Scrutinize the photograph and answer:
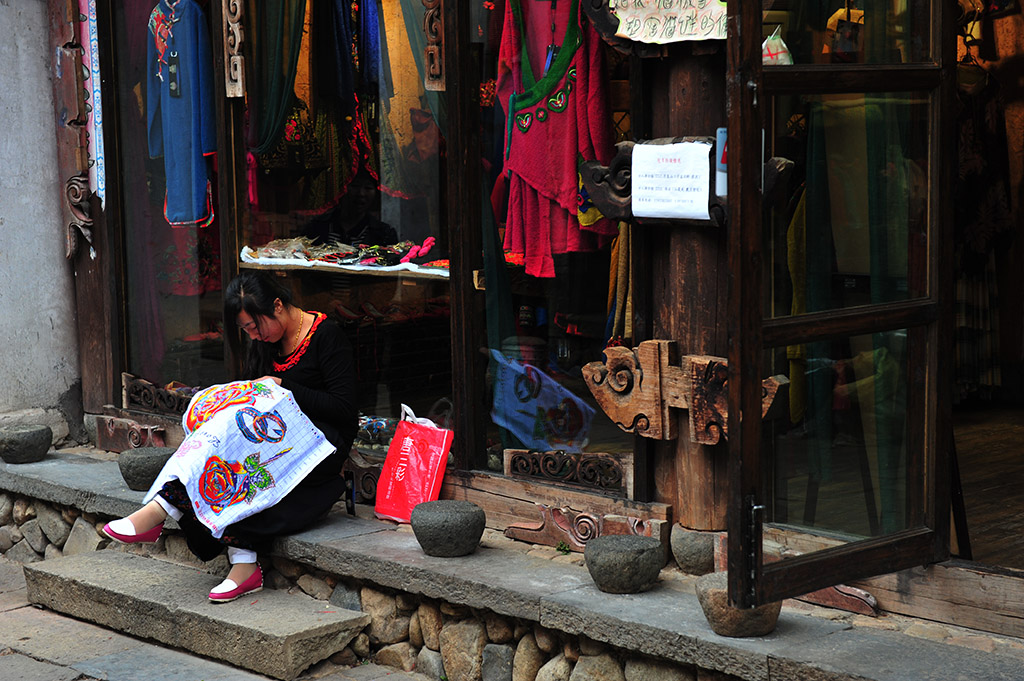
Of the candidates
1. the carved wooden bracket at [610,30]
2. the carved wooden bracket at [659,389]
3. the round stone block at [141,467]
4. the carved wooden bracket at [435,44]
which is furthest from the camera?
Answer: the round stone block at [141,467]

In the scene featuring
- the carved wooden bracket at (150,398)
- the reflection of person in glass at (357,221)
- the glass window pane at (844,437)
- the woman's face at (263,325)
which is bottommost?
the carved wooden bracket at (150,398)

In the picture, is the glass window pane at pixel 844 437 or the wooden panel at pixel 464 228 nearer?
the glass window pane at pixel 844 437

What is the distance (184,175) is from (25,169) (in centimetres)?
111

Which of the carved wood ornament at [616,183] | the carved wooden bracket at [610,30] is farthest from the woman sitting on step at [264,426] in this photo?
the carved wooden bracket at [610,30]

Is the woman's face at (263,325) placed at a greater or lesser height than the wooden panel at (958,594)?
greater

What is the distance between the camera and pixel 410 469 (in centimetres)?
570

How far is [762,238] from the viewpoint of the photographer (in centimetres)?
366

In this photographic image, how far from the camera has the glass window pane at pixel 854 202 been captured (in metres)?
4.02

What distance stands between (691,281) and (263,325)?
1944 mm

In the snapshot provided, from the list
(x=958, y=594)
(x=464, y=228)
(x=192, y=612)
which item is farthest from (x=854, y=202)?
(x=192, y=612)

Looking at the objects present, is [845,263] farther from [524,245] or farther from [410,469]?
[410,469]

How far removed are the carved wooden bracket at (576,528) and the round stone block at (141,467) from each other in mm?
2006

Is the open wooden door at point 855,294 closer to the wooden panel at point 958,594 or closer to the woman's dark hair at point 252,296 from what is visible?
the wooden panel at point 958,594

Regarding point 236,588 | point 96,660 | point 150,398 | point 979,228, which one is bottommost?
point 96,660
